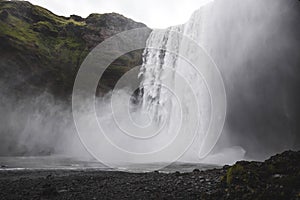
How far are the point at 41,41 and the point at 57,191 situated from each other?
3018 centimetres

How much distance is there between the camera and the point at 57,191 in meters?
8.12

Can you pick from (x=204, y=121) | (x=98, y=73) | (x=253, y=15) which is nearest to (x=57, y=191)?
(x=204, y=121)

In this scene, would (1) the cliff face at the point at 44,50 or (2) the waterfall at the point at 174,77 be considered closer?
(2) the waterfall at the point at 174,77

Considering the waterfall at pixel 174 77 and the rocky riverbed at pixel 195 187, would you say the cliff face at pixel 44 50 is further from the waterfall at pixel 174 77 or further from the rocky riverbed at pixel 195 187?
the rocky riverbed at pixel 195 187

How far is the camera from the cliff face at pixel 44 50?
29859 mm

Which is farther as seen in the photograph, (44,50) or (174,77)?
(44,50)

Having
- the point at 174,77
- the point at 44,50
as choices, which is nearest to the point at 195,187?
the point at 174,77

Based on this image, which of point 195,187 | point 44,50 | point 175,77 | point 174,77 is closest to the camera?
point 195,187

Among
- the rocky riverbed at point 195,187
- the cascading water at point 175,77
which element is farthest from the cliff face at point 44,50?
the rocky riverbed at point 195,187

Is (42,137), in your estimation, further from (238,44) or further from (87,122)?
(238,44)

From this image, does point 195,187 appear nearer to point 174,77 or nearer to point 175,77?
point 175,77

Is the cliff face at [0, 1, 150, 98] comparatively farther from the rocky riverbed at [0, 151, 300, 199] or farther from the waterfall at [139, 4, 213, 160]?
the rocky riverbed at [0, 151, 300, 199]

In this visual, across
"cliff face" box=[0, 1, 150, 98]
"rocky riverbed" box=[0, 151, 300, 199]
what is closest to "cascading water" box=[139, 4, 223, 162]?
"cliff face" box=[0, 1, 150, 98]

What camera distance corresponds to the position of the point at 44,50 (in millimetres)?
32781
